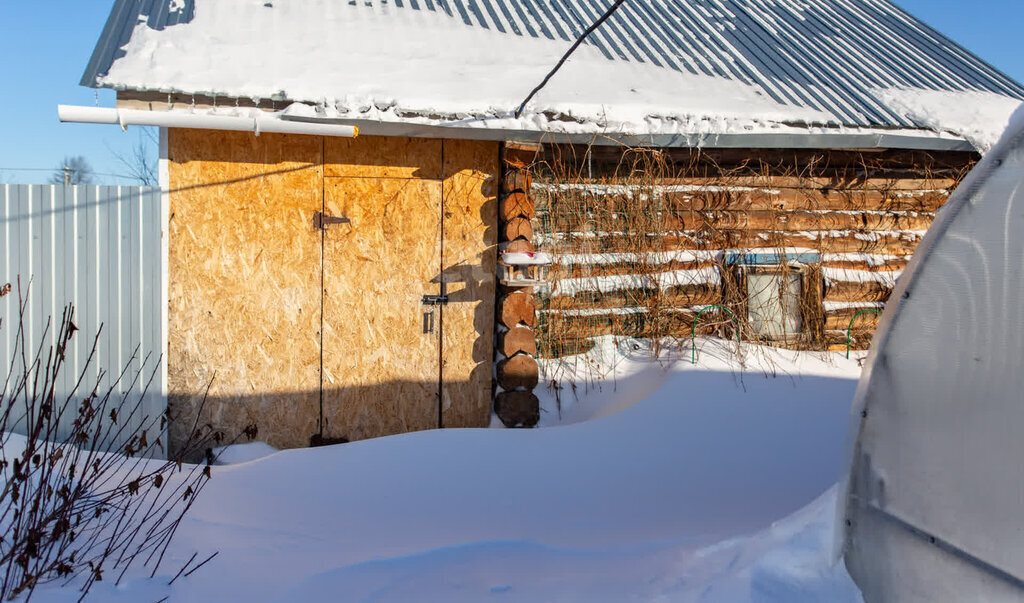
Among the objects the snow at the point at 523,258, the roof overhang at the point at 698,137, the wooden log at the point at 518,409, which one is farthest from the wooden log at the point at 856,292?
the wooden log at the point at 518,409

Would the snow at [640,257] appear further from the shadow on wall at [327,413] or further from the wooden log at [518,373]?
the shadow on wall at [327,413]

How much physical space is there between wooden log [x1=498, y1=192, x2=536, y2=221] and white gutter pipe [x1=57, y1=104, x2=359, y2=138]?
4.39ft

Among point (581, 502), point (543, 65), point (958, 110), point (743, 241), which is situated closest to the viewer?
point (581, 502)

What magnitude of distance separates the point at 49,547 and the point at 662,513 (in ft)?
10.5

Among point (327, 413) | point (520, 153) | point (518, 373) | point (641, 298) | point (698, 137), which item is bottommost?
point (327, 413)

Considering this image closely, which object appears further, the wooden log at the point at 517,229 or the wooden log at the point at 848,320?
the wooden log at the point at 848,320

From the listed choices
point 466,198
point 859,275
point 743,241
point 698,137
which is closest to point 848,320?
point 859,275

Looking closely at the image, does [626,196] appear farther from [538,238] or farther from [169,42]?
[169,42]

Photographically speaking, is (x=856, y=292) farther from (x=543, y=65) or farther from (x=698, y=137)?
(x=543, y=65)

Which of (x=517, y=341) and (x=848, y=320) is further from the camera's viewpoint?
(x=848, y=320)

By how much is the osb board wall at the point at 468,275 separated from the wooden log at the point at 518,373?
25 centimetres

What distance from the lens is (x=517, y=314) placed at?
19.6 ft

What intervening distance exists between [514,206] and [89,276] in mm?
3211

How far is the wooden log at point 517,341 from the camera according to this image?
5953mm
